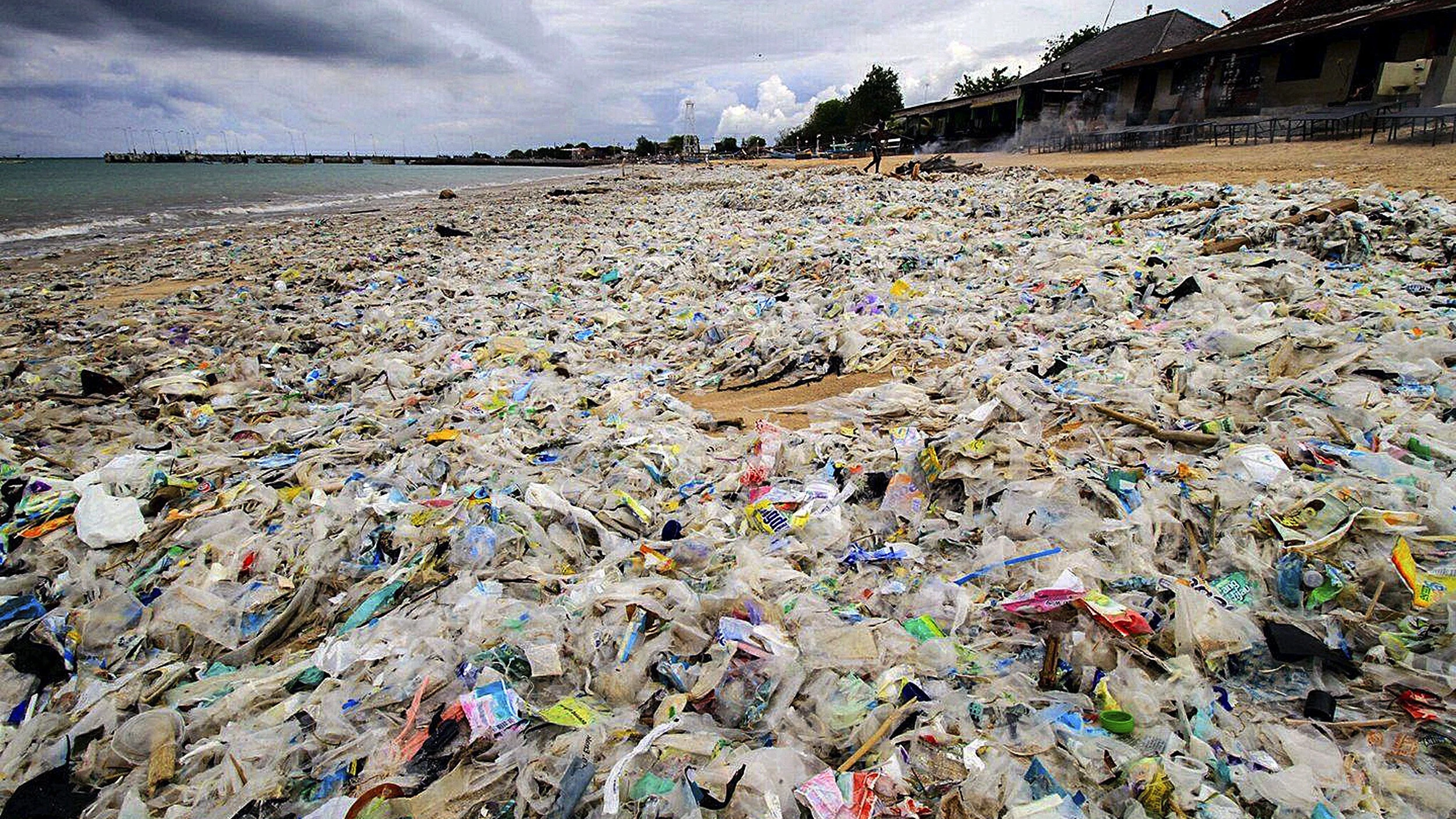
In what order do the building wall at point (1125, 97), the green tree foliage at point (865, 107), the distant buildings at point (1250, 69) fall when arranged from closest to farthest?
the distant buildings at point (1250, 69) → the building wall at point (1125, 97) → the green tree foliage at point (865, 107)

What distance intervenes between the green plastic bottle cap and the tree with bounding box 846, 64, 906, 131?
197ft

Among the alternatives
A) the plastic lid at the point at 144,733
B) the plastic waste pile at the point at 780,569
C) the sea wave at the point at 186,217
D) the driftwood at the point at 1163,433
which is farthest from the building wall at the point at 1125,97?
the sea wave at the point at 186,217

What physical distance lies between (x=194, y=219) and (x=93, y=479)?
80.1 feet

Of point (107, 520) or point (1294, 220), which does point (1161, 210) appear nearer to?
point (1294, 220)

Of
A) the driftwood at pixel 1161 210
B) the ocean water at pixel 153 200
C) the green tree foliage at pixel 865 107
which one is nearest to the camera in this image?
the driftwood at pixel 1161 210

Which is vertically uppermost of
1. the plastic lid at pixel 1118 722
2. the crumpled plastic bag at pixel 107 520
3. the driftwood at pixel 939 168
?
the driftwood at pixel 939 168

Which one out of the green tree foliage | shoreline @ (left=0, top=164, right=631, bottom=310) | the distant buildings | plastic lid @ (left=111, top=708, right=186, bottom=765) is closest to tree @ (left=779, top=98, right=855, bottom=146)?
the green tree foliage

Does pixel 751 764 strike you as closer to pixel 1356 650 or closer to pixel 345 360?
pixel 1356 650

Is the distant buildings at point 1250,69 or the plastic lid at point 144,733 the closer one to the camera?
the plastic lid at point 144,733

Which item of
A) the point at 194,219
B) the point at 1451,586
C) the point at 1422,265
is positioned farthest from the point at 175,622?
the point at 194,219

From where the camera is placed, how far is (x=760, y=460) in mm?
4035

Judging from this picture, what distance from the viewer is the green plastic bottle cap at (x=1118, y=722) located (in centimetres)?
196

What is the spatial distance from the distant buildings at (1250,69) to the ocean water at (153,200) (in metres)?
30.2

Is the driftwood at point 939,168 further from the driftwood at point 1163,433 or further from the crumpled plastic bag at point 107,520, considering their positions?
the crumpled plastic bag at point 107,520
